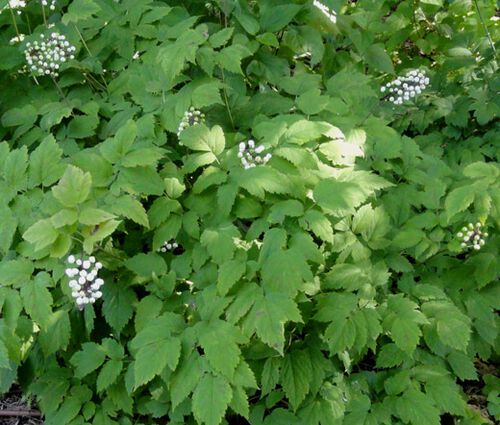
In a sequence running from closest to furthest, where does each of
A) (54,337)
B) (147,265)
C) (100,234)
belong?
(100,234) → (54,337) → (147,265)

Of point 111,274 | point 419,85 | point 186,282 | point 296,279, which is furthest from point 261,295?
point 419,85

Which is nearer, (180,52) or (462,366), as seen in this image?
(180,52)

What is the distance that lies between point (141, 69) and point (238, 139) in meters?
0.70

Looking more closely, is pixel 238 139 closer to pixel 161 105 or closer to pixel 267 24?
pixel 161 105

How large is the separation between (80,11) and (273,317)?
195 cm

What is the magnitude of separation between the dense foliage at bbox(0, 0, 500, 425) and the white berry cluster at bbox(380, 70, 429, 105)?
702 mm

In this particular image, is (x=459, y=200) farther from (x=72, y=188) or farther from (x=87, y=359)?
(x=87, y=359)

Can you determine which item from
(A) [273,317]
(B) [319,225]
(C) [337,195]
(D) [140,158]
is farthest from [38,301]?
(C) [337,195]

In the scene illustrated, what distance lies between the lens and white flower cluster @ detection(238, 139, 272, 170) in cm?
259

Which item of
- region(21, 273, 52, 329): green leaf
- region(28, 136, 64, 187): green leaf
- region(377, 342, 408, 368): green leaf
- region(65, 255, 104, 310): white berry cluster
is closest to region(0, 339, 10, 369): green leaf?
region(21, 273, 52, 329): green leaf

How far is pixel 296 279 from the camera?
2225mm

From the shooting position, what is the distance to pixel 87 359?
2.64 metres

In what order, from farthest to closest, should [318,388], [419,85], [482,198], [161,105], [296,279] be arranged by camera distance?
[419,85]
[161,105]
[318,388]
[482,198]
[296,279]

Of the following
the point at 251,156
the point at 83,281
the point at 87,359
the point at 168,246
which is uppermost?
the point at 251,156
